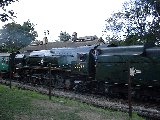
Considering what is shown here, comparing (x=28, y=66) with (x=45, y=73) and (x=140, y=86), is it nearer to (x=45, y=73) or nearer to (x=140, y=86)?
(x=45, y=73)

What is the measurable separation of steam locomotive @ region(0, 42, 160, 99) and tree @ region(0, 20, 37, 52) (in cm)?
3309

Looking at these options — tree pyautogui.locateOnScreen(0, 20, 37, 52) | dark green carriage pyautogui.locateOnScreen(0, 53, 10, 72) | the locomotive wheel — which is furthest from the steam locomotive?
tree pyautogui.locateOnScreen(0, 20, 37, 52)

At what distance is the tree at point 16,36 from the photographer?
159 feet

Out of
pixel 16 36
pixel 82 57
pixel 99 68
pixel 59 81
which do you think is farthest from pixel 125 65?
pixel 16 36

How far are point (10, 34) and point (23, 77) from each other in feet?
115

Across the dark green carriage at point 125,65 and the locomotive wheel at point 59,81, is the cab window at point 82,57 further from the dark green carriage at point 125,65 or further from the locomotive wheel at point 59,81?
the locomotive wheel at point 59,81

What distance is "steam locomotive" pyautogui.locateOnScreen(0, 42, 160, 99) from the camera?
343 inches

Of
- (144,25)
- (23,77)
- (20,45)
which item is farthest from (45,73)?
(20,45)

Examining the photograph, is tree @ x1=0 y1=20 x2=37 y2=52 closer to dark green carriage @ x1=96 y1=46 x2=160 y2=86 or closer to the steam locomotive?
the steam locomotive

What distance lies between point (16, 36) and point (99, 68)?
4508 cm

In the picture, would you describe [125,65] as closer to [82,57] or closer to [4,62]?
[82,57]

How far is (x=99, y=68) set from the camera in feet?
35.4

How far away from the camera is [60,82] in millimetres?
14078

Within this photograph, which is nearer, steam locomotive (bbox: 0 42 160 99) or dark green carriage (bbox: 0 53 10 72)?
steam locomotive (bbox: 0 42 160 99)
